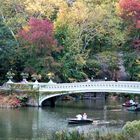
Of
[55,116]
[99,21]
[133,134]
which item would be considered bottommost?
[133,134]

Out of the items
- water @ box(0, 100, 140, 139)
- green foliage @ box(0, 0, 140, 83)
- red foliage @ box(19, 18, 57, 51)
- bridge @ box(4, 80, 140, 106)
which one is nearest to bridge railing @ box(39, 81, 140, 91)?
bridge @ box(4, 80, 140, 106)

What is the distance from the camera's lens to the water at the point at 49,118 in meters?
38.1

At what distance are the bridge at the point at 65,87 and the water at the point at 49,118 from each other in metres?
1.41

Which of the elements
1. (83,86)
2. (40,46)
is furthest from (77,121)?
(40,46)

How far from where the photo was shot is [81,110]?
5162 centimetres

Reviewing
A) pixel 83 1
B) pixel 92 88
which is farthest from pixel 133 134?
pixel 83 1

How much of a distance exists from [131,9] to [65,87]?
15.0m

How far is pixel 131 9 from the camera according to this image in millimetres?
64562

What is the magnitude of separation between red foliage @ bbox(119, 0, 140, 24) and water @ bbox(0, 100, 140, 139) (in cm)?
1136

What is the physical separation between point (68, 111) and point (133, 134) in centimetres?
2146

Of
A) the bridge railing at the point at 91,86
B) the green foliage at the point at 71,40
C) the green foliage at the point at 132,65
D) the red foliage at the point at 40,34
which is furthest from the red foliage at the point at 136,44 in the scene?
the bridge railing at the point at 91,86

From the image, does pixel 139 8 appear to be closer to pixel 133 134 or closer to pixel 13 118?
pixel 13 118

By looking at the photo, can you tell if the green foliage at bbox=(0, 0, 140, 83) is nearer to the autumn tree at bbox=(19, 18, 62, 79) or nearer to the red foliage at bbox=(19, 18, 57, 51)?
the autumn tree at bbox=(19, 18, 62, 79)

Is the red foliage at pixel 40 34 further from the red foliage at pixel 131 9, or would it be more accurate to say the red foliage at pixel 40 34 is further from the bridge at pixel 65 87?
the red foliage at pixel 131 9
